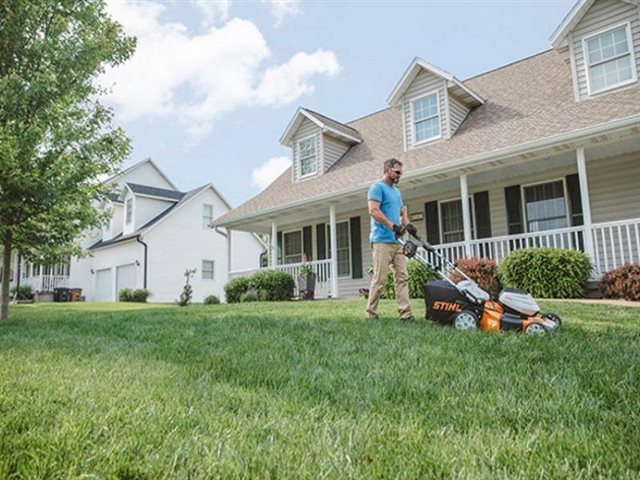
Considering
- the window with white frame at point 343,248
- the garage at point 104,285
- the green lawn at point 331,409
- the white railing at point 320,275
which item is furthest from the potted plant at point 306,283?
the garage at point 104,285

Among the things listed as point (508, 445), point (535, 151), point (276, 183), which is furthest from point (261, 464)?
point (276, 183)

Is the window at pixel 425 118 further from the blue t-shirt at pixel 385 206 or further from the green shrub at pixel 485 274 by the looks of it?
the blue t-shirt at pixel 385 206

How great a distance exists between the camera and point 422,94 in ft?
40.8

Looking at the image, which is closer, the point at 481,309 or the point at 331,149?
the point at 481,309

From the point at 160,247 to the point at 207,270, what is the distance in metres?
2.85

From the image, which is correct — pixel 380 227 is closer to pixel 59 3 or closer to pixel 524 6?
pixel 59 3

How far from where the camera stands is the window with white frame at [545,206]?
10.3 meters

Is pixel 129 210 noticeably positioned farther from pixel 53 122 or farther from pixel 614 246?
pixel 614 246

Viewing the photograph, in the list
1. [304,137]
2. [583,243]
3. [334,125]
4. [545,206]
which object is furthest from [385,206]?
[304,137]

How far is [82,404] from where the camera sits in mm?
2145

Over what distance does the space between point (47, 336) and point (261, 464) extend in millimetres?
4389

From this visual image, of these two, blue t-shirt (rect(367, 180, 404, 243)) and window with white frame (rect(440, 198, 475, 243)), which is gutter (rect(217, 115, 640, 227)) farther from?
blue t-shirt (rect(367, 180, 404, 243))

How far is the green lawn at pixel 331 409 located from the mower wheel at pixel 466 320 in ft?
1.73

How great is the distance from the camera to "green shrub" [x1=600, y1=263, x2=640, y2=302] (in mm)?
7531
